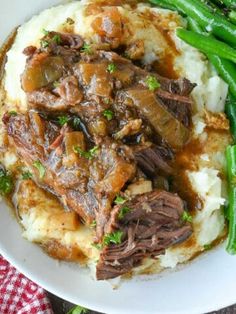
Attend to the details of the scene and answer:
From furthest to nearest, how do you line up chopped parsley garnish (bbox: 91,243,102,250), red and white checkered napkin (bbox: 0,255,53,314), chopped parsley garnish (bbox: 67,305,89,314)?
red and white checkered napkin (bbox: 0,255,53,314) → chopped parsley garnish (bbox: 67,305,89,314) → chopped parsley garnish (bbox: 91,243,102,250)

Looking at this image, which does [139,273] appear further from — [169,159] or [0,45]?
[0,45]

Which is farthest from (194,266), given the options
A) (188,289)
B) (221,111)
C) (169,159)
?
(221,111)

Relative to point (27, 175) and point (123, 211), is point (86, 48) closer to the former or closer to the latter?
point (27, 175)

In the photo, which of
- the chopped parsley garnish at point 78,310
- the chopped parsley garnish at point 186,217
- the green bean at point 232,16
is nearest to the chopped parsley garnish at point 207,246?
the chopped parsley garnish at point 186,217

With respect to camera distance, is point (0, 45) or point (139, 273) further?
point (0, 45)

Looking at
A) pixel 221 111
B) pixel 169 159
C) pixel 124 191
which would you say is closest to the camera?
pixel 124 191

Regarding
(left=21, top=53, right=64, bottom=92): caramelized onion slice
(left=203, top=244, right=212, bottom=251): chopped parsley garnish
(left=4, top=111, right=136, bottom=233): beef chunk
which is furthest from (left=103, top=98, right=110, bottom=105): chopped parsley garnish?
(left=203, top=244, right=212, bottom=251): chopped parsley garnish

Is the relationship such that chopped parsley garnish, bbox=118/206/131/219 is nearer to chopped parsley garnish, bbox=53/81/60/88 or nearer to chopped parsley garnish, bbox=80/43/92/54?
chopped parsley garnish, bbox=53/81/60/88
